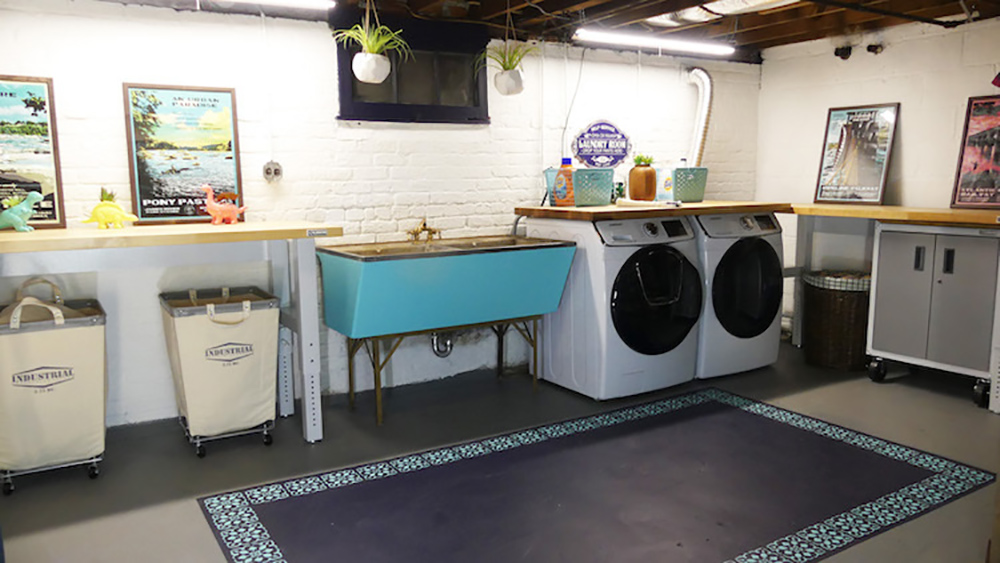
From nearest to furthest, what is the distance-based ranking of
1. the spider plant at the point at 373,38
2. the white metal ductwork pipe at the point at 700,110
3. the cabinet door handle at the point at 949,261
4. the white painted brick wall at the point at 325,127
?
the white painted brick wall at the point at 325,127
the spider plant at the point at 373,38
the cabinet door handle at the point at 949,261
the white metal ductwork pipe at the point at 700,110

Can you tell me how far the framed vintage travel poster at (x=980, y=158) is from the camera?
437 centimetres

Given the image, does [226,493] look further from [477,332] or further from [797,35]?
[797,35]

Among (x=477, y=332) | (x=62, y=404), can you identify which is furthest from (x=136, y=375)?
(x=477, y=332)

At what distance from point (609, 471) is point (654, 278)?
52.6 inches

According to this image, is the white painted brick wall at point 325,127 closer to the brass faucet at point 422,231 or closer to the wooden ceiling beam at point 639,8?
the brass faucet at point 422,231

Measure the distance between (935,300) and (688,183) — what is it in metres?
1.57

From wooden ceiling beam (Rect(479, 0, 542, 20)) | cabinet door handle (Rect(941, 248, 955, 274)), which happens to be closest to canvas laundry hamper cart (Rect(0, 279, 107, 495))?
wooden ceiling beam (Rect(479, 0, 542, 20))

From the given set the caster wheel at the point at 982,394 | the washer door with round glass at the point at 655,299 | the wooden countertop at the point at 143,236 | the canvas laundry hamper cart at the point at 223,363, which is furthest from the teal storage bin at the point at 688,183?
the canvas laundry hamper cart at the point at 223,363

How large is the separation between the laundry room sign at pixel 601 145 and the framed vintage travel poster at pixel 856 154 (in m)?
1.46

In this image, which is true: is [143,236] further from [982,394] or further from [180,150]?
[982,394]

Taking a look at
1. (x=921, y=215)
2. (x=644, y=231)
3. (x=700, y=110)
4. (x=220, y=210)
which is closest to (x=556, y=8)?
(x=644, y=231)

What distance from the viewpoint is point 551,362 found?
4371 mm

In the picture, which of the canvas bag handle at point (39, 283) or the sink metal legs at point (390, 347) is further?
the sink metal legs at point (390, 347)

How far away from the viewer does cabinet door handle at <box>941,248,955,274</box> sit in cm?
399
